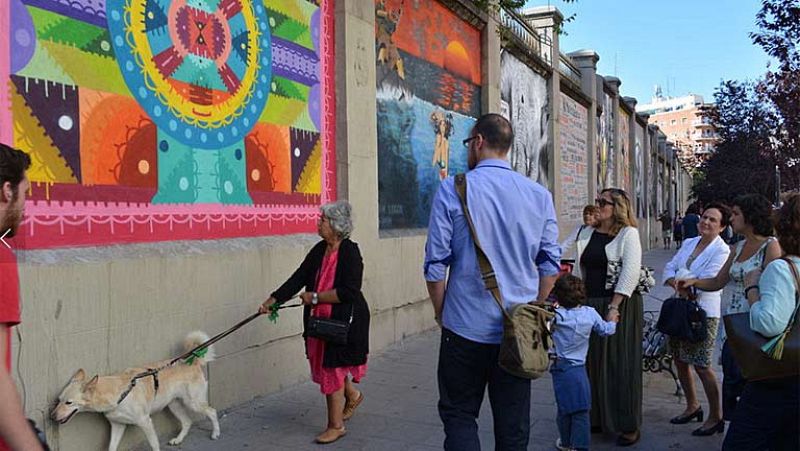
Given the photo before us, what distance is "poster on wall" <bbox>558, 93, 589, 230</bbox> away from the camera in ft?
54.1

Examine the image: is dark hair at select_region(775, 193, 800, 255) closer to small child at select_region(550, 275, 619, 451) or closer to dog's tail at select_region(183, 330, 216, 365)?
small child at select_region(550, 275, 619, 451)

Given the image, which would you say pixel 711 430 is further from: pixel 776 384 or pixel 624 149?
pixel 624 149

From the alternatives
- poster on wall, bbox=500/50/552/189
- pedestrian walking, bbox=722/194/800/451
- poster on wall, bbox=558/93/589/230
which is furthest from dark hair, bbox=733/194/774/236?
poster on wall, bbox=558/93/589/230

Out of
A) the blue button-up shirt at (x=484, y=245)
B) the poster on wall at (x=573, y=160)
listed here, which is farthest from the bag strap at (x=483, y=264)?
the poster on wall at (x=573, y=160)

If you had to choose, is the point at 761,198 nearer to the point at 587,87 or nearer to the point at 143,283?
the point at 143,283

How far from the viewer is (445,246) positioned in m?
3.15

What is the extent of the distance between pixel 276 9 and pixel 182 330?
2.97 metres

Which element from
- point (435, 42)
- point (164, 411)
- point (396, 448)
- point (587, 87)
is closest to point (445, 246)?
point (396, 448)

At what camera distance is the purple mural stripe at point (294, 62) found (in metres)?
6.21

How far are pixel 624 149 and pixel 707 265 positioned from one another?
2202 cm

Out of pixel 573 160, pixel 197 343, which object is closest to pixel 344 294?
pixel 197 343

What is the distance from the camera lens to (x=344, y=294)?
471cm

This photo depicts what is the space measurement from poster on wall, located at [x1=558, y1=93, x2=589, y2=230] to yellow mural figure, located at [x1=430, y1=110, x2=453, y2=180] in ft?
20.8

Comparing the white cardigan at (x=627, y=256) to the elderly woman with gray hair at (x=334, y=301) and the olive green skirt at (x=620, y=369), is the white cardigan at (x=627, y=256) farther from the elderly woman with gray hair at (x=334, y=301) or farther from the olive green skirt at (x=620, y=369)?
the elderly woman with gray hair at (x=334, y=301)
